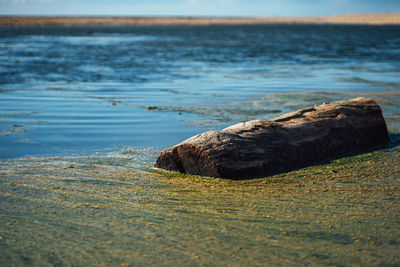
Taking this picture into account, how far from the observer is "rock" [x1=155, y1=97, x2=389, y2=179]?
5.08 meters

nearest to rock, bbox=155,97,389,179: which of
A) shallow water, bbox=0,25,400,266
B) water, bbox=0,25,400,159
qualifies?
shallow water, bbox=0,25,400,266

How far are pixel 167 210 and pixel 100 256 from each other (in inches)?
38.5

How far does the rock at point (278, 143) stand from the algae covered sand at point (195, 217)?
190 mm

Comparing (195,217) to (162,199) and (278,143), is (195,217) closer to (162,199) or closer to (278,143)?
(162,199)

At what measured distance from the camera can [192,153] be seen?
5215 mm

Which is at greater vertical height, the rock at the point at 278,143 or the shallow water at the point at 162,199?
the rock at the point at 278,143

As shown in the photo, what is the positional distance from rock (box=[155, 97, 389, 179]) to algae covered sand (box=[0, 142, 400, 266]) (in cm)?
19

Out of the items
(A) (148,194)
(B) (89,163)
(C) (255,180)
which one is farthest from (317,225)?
(B) (89,163)

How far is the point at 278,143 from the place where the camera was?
539 cm

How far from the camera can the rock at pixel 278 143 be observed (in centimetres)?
508

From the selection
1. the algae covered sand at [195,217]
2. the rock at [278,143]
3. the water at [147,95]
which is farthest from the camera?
the water at [147,95]

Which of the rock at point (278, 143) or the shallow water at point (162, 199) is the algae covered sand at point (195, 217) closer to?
the shallow water at point (162, 199)

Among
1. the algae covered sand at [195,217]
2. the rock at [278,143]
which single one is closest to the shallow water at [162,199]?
the algae covered sand at [195,217]

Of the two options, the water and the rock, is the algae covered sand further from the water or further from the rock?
the water
